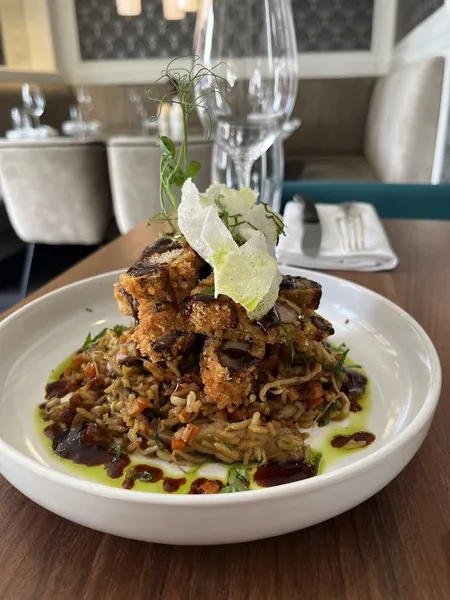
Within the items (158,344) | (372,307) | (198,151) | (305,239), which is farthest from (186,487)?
(198,151)

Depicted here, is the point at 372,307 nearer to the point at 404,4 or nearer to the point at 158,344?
the point at 158,344

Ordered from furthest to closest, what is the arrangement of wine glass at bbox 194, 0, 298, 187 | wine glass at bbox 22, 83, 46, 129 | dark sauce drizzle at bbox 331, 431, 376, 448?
1. wine glass at bbox 22, 83, 46, 129
2. wine glass at bbox 194, 0, 298, 187
3. dark sauce drizzle at bbox 331, 431, 376, 448

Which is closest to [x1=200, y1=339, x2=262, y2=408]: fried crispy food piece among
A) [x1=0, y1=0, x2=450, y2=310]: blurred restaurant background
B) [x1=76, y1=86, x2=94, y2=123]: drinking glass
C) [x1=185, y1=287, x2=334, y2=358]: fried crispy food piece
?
[x1=185, y1=287, x2=334, y2=358]: fried crispy food piece

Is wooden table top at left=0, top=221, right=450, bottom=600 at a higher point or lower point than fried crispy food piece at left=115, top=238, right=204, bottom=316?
lower

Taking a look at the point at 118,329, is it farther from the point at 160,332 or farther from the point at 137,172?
the point at 137,172

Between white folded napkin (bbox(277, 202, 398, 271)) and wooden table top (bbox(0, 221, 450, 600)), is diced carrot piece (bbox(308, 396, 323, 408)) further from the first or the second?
white folded napkin (bbox(277, 202, 398, 271))

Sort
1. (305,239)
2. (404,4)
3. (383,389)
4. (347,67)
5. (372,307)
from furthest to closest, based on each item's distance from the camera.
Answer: (347,67)
(404,4)
(305,239)
(372,307)
(383,389)
